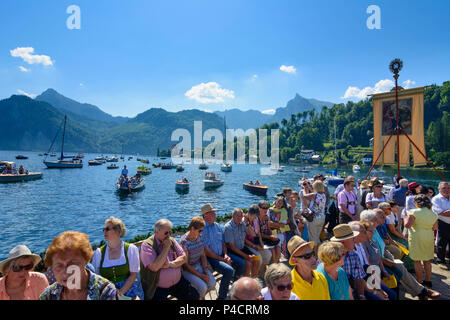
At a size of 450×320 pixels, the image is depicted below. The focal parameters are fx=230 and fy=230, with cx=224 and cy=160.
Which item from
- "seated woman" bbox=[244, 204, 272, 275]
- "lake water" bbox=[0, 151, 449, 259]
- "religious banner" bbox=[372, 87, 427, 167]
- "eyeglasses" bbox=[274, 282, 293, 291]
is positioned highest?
"religious banner" bbox=[372, 87, 427, 167]

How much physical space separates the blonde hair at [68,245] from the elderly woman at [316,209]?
536cm

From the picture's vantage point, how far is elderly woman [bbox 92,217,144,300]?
10.4 ft

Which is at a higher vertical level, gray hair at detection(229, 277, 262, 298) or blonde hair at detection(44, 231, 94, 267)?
blonde hair at detection(44, 231, 94, 267)

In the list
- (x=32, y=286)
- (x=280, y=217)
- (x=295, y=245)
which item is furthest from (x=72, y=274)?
(x=280, y=217)

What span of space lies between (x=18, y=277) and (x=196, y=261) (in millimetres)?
2447

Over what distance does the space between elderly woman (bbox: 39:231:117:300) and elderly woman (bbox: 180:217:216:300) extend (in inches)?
79.2

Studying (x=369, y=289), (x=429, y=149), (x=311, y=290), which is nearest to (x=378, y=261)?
(x=369, y=289)

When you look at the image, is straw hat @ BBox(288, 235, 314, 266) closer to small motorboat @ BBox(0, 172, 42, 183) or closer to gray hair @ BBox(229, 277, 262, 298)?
gray hair @ BBox(229, 277, 262, 298)

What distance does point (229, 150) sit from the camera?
489ft

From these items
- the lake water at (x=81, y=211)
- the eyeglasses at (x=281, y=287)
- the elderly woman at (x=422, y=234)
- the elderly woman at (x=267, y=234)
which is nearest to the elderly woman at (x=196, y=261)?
the elderly woman at (x=267, y=234)

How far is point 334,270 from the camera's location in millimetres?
2877

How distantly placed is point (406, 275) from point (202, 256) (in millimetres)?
3778

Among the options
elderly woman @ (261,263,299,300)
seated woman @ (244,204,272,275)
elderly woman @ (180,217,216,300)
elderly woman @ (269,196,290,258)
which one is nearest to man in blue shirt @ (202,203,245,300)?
elderly woman @ (180,217,216,300)
